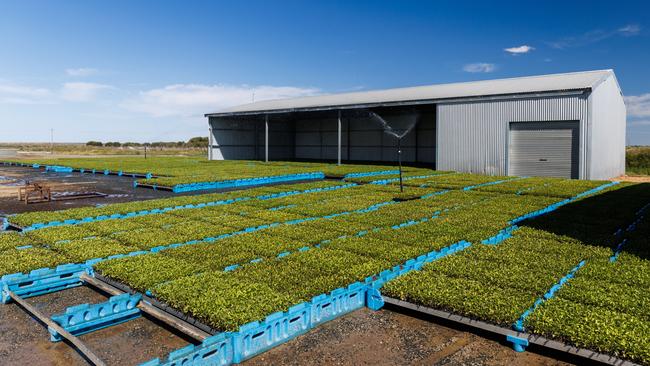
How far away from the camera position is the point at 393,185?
75.4ft

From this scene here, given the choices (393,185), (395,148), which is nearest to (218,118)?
(395,148)

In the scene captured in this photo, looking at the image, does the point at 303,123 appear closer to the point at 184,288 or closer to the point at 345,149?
the point at 345,149

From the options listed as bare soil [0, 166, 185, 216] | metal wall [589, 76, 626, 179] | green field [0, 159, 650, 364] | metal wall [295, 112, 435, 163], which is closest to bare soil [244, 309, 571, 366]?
green field [0, 159, 650, 364]

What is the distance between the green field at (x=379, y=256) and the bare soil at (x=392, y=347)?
1.25 ft

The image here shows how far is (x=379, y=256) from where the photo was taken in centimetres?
954

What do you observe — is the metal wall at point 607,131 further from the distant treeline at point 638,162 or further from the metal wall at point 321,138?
the metal wall at point 321,138

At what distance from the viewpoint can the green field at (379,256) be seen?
664 cm

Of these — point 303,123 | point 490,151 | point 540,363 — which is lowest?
point 540,363

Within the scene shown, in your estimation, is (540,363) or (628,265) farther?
(628,265)

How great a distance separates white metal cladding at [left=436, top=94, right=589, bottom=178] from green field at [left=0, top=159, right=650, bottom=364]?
1063 centimetres

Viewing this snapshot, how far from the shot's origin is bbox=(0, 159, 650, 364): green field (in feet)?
21.8

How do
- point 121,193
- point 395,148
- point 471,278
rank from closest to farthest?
point 471,278 < point 121,193 < point 395,148

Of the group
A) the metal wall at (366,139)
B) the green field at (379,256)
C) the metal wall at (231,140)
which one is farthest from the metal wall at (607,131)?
the metal wall at (231,140)

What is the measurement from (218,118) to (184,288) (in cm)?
4231
